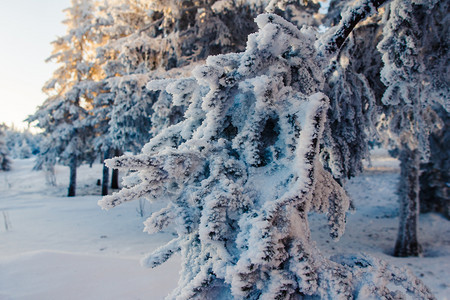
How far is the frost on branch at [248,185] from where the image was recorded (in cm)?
134

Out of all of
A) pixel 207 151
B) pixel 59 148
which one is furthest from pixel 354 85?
pixel 59 148

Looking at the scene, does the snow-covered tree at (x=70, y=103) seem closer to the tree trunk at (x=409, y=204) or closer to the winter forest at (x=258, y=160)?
the winter forest at (x=258, y=160)

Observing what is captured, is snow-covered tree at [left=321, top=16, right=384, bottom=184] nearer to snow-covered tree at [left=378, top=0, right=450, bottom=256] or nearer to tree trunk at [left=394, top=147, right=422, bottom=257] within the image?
snow-covered tree at [left=378, top=0, right=450, bottom=256]

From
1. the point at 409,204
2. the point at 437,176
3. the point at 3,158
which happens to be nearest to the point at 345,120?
the point at 409,204

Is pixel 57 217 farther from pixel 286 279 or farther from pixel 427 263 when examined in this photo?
pixel 427 263

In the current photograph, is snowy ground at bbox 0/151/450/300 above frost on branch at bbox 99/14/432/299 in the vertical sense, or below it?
below

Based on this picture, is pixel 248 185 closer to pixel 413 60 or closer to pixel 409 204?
pixel 413 60

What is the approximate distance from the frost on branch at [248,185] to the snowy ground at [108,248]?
280 cm

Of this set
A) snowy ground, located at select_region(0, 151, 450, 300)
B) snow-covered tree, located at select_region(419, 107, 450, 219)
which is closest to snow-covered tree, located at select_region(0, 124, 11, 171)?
snowy ground, located at select_region(0, 151, 450, 300)

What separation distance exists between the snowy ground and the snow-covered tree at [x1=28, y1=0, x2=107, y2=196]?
12.1ft

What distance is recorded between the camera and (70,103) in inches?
589

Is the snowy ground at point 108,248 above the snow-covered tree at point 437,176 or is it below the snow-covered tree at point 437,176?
Answer: below

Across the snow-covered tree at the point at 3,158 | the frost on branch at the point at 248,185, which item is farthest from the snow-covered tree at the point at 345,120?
the snow-covered tree at the point at 3,158

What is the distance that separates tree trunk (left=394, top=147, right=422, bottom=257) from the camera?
25.0 feet
